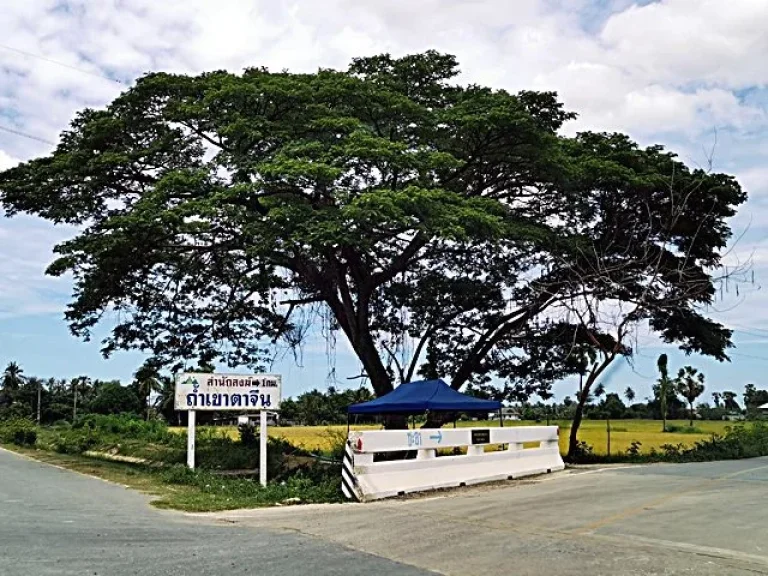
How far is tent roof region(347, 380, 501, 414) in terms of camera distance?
2077 cm

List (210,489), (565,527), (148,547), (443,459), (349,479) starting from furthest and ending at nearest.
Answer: (443,459) < (210,489) < (349,479) < (565,527) < (148,547)

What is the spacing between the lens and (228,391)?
18031 millimetres

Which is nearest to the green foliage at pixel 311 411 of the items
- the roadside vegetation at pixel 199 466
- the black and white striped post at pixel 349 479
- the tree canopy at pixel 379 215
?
the roadside vegetation at pixel 199 466

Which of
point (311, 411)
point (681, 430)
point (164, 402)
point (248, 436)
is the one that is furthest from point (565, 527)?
point (164, 402)

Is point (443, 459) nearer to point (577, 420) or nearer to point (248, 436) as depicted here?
point (577, 420)

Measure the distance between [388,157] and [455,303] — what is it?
24.9 feet

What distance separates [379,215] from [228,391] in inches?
202

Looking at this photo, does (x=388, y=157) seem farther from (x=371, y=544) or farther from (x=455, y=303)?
(x=371, y=544)

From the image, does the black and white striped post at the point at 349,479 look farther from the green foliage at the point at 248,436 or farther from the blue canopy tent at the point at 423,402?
the green foliage at the point at 248,436

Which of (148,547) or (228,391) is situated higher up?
(228,391)

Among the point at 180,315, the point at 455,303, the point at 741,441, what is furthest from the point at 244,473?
the point at 741,441

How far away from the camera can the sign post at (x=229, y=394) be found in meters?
17.6

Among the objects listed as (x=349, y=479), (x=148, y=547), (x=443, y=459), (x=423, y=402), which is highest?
(x=423, y=402)

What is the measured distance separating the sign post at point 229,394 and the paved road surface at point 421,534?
2.28 metres
